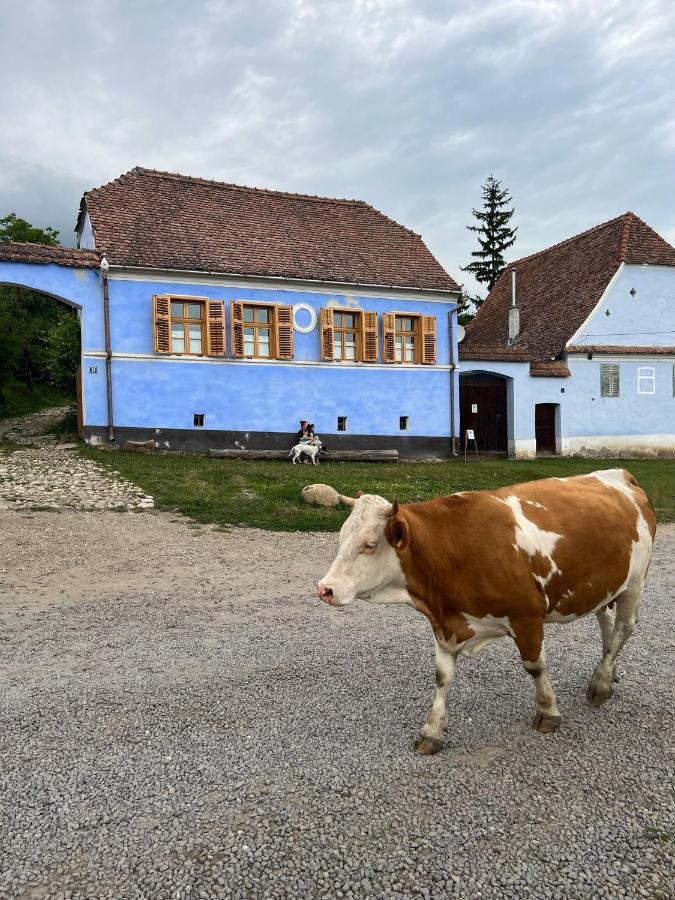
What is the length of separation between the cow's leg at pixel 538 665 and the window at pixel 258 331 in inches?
669

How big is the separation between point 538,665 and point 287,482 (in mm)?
10292

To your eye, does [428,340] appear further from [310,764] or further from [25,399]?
[25,399]

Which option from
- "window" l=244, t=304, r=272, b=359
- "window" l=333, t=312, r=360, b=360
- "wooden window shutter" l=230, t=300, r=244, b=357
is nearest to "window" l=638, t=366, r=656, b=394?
"window" l=333, t=312, r=360, b=360

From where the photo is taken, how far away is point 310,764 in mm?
3021

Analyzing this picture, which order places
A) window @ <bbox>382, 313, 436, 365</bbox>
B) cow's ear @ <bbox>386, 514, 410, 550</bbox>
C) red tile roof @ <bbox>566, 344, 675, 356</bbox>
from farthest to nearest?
red tile roof @ <bbox>566, 344, 675, 356</bbox>, window @ <bbox>382, 313, 436, 365</bbox>, cow's ear @ <bbox>386, 514, 410, 550</bbox>

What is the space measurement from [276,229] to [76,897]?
2125 cm

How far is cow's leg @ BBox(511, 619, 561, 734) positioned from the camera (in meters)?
3.12

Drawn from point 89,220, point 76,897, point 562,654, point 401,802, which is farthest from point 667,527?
point 89,220

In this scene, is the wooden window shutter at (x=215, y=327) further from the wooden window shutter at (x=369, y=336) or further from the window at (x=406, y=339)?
the window at (x=406, y=339)

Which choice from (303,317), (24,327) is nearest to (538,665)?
(303,317)

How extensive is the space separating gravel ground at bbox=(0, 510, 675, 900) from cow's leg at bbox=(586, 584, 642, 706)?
106 mm

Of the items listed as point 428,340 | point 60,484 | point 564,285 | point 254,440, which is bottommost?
point 60,484

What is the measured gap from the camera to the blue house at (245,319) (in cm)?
1778

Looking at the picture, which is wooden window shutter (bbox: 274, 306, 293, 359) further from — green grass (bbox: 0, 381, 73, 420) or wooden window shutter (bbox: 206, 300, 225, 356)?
green grass (bbox: 0, 381, 73, 420)
